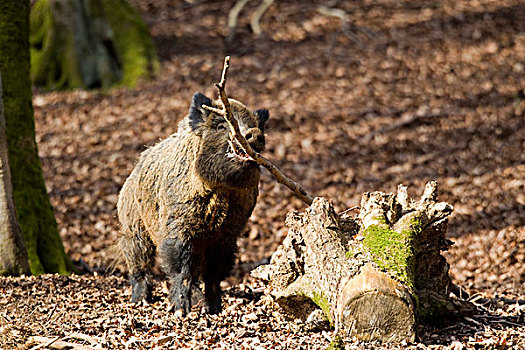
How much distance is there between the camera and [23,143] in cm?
756

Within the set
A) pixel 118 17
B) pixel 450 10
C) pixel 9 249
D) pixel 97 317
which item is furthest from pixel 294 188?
pixel 450 10

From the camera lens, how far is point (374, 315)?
4688mm

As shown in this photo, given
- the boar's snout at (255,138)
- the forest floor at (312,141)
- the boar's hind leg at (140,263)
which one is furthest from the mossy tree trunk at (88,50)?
the boar's snout at (255,138)

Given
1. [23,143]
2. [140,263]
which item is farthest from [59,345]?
[23,143]

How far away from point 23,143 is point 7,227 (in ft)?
3.95

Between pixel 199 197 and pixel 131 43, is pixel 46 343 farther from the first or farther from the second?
pixel 131 43

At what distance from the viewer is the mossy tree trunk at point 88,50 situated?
15.0m

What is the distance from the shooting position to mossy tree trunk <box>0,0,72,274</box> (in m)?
7.44

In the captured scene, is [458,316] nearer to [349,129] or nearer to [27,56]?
[27,56]

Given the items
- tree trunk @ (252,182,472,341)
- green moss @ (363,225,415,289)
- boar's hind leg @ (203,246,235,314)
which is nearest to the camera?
tree trunk @ (252,182,472,341)

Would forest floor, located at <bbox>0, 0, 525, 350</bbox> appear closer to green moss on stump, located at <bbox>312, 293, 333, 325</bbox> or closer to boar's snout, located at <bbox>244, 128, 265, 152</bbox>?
green moss on stump, located at <bbox>312, 293, 333, 325</bbox>

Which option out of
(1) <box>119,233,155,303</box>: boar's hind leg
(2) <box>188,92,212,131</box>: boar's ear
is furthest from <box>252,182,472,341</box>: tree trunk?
(1) <box>119,233,155,303</box>: boar's hind leg

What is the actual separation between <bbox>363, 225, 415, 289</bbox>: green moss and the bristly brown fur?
1.23 meters

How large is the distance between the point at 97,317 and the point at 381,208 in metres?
2.65
